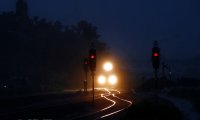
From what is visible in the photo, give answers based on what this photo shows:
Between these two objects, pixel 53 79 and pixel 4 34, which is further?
pixel 4 34

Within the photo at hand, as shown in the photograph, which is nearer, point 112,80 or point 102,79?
point 112,80

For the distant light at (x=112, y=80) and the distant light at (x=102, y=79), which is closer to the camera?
the distant light at (x=112, y=80)

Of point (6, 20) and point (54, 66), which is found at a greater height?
point (6, 20)

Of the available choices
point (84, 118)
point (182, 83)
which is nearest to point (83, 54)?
point (182, 83)

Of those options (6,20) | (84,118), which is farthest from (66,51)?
(84,118)

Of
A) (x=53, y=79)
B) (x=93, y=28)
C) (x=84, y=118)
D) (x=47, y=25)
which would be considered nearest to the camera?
(x=84, y=118)

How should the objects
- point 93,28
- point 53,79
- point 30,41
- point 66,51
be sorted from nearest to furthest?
point 53,79
point 30,41
point 66,51
point 93,28

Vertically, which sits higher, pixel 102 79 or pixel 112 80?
pixel 102 79

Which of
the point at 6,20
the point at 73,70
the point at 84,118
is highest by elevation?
the point at 6,20

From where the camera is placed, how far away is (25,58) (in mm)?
126438

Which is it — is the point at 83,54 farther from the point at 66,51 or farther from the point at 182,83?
the point at 182,83

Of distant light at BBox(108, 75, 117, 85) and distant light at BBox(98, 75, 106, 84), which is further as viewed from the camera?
distant light at BBox(98, 75, 106, 84)

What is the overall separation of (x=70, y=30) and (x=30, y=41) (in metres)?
39.7

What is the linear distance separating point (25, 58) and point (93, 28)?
225ft
